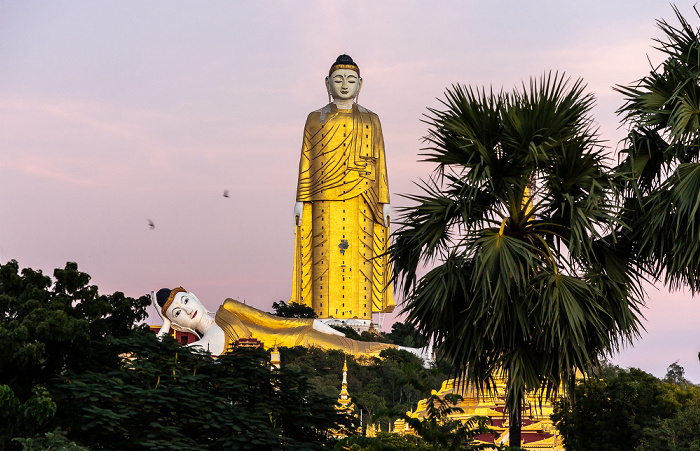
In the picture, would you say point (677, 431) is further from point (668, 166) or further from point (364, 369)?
point (364, 369)

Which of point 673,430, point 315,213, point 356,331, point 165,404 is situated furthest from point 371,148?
point 165,404

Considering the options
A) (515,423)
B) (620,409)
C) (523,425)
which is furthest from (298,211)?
(515,423)

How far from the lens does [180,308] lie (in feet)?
165

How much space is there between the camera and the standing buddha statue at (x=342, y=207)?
208 feet

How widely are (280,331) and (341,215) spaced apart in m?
11.5

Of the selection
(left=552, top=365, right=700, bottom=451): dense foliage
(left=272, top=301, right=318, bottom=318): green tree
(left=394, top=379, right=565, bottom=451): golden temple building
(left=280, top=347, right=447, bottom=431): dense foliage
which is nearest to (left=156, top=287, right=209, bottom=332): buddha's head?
(left=280, top=347, right=447, bottom=431): dense foliage

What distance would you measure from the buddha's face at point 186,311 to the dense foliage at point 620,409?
31.1 m

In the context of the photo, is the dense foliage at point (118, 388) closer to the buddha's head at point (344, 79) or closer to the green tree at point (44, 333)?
the green tree at point (44, 333)

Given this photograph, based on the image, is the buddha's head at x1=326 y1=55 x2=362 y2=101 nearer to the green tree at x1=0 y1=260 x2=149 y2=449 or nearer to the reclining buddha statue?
the reclining buddha statue

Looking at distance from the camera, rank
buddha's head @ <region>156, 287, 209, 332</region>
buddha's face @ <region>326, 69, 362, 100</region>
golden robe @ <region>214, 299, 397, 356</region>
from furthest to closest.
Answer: buddha's face @ <region>326, 69, 362, 100</region> < golden robe @ <region>214, 299, 397, 356</region> < buddha's head @ <region>156, 287, 209, 332</region>

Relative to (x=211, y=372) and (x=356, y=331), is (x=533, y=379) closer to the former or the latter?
(x=211, y=372)

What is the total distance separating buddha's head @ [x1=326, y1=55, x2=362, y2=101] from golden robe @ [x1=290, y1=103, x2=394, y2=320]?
1.05 meters

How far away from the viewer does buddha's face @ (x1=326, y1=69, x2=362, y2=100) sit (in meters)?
63.3

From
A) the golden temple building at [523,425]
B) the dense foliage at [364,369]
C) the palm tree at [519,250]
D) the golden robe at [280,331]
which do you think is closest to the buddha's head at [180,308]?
the golden robe at [280,331]
